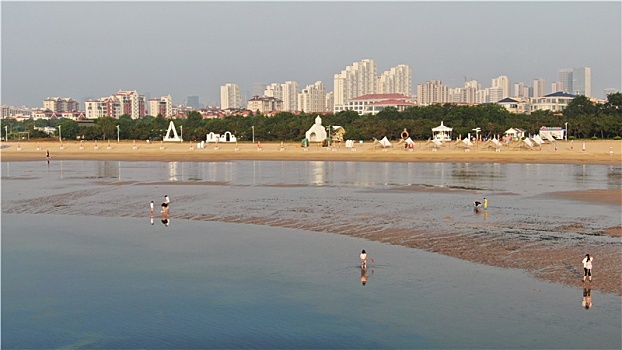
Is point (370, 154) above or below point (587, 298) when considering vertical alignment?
above

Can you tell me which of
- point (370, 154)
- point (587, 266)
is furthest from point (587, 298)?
point (370, 154)

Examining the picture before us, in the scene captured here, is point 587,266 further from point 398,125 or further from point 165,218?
point 398,125

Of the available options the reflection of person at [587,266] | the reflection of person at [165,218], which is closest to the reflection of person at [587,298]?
the reflection of person at [587,266]

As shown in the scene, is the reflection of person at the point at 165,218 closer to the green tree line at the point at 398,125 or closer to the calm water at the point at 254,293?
the calm water at the point at 254,293

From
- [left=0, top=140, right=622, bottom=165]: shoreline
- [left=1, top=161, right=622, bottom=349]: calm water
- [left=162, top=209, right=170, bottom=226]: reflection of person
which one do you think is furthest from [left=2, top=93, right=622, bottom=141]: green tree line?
[left=162, top=209, right=170, bottom=226]: reflection of person

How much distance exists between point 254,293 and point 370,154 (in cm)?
5806

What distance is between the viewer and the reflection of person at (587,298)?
17.3 metres

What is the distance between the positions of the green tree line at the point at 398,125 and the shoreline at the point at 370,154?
12140 millimetres

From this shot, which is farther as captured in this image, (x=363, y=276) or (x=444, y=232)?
(x=444, y=232)

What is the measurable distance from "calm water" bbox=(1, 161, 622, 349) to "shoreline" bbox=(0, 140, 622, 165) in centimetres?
3614

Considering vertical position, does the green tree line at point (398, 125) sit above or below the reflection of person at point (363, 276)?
above

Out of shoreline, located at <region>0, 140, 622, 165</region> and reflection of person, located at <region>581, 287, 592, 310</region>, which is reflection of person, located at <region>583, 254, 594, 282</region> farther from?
shoreline, located at <region>0, 140, 622, 165</region>

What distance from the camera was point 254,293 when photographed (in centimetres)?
1892

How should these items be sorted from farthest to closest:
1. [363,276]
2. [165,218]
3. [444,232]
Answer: [165,218]
[444,232]
[363,276]
